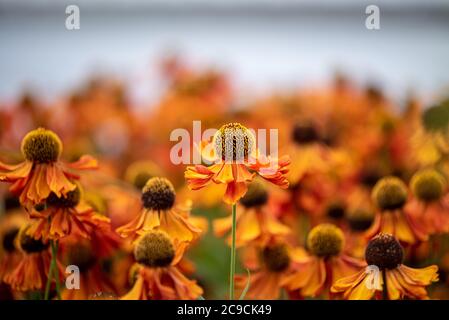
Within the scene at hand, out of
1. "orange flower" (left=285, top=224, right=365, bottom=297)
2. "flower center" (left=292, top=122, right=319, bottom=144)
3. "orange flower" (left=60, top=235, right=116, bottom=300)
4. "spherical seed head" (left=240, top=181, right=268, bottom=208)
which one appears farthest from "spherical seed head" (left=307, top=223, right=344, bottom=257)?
"flower center" (left=292, top=122, right=319, bottom=144)

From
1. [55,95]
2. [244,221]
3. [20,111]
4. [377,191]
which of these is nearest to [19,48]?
[20,111]

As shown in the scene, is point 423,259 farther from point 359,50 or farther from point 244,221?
point 359,50

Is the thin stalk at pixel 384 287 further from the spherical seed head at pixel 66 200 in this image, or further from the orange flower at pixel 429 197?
the spherical seed head at pixel 66 200

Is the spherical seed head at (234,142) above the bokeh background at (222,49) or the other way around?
the other way around

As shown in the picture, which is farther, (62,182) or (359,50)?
(359,50)

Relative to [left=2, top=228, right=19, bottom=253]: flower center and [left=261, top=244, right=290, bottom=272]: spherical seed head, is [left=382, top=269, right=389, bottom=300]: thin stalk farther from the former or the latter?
[left=2, top=228, right=19, bottom=253]: flower center

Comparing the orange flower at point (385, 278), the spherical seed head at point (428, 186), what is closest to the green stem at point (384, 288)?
the orange flower at point (385, 278)
